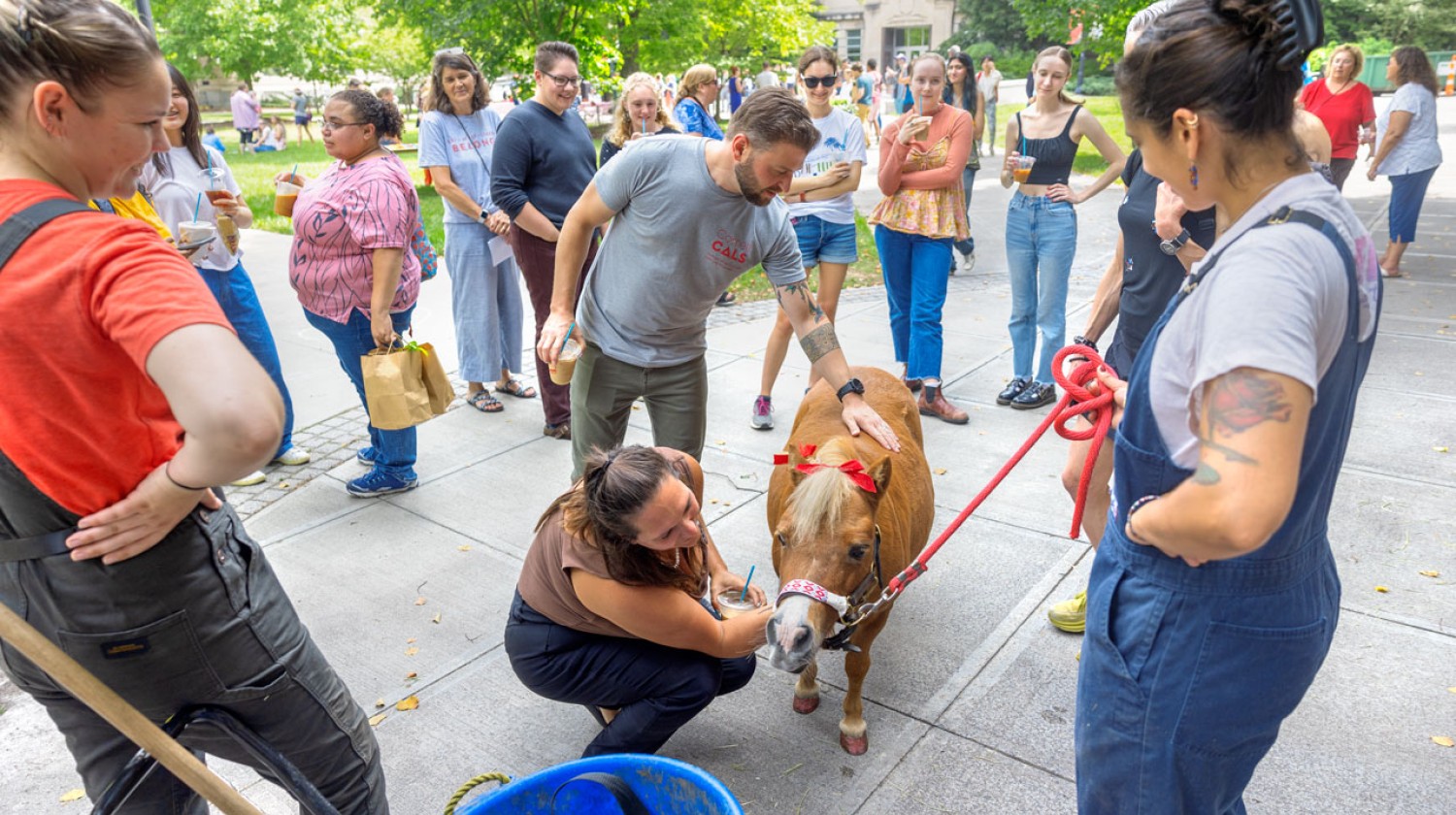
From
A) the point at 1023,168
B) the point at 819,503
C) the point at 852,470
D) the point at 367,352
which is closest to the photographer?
the point at 819,503

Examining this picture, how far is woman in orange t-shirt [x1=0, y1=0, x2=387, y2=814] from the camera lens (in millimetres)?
1441

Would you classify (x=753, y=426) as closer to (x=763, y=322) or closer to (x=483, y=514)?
(x=483, y=514)

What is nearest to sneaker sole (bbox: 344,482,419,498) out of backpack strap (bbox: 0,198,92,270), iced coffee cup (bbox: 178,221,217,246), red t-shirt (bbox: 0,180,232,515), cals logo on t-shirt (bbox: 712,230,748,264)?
iced coffee cup (bbox: 178,221,217,246)

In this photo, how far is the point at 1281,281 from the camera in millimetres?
1342

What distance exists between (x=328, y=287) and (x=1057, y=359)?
3982 millimetres

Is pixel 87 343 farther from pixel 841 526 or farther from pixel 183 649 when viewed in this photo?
pixel 841 526

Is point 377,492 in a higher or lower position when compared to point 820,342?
lower

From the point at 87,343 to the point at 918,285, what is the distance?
526 cm

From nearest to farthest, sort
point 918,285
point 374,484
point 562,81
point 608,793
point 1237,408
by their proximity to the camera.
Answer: point 1237,408 < point 608,793 < point 374,484 < point 562,81 < point 918,285

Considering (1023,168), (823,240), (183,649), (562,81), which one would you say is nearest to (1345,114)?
(1023,168)

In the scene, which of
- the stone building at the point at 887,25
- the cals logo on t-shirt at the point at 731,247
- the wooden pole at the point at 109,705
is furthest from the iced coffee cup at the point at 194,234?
the stone building at the point at 887,25

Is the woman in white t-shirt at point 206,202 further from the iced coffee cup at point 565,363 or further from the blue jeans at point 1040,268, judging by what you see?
the blue jeans at point 1040,268

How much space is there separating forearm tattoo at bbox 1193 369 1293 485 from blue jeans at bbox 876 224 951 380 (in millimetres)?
4795

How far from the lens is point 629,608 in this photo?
111 inches
